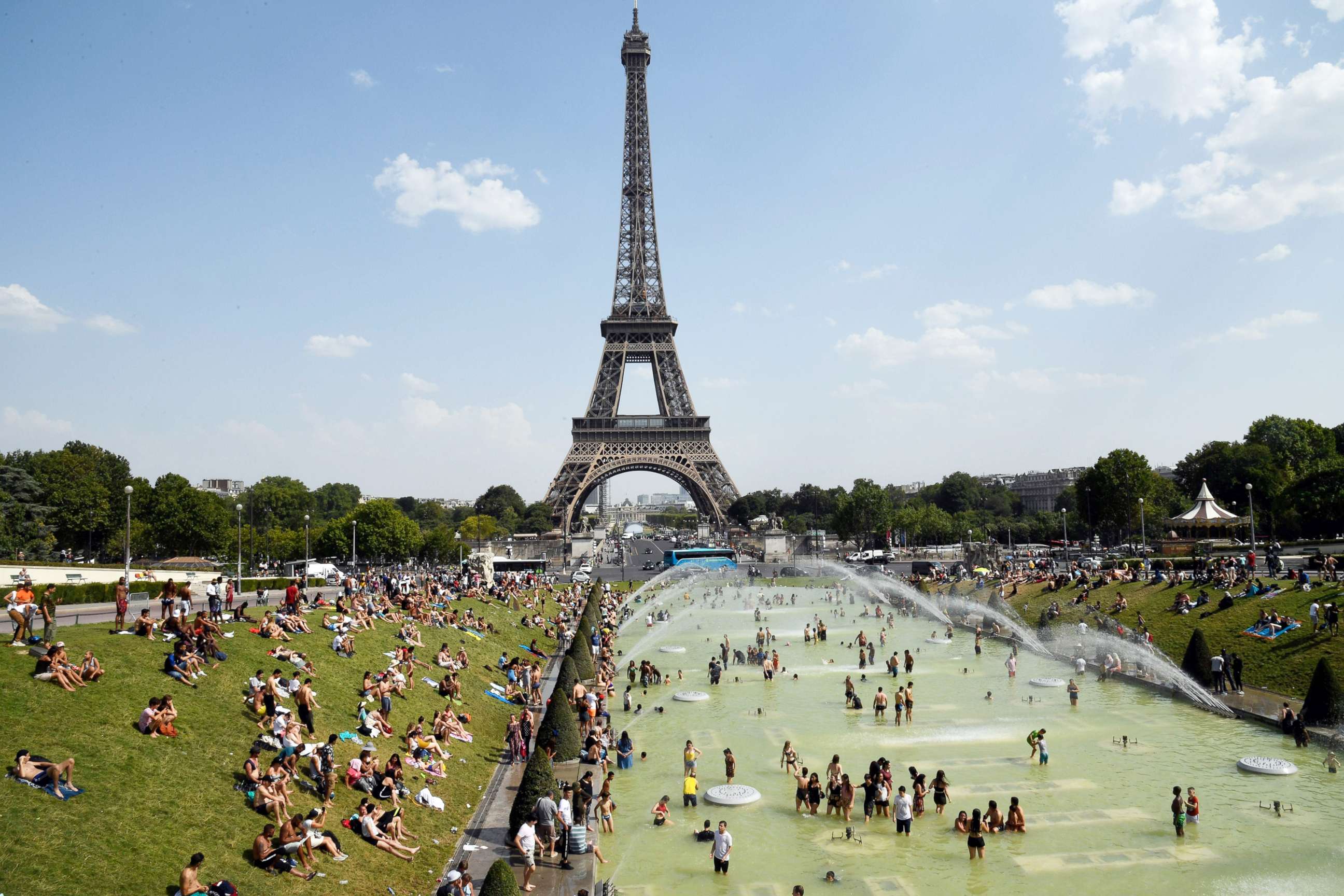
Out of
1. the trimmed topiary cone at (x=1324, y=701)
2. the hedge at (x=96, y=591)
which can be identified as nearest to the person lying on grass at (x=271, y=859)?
the hedge at (x=96, y=591)

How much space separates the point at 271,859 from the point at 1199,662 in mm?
30000

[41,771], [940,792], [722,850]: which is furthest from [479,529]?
[41,771]

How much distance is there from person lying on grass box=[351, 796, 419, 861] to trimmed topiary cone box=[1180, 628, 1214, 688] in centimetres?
2687

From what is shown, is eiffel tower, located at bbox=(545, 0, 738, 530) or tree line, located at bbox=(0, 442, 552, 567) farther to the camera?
eiffel tower, located at bbox=(545, 0, 738, 530)

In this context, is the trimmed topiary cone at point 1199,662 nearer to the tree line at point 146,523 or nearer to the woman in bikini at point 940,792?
the woman in bikini at point 940,792

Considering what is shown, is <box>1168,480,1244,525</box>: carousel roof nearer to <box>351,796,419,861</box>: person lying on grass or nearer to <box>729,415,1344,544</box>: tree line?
<box>729,415,1344,544</box>: tree line

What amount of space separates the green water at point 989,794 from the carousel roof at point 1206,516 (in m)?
38.2

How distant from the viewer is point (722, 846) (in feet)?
57.2

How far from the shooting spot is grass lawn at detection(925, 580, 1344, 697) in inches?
1190

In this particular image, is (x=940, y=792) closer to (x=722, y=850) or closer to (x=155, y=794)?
(x=722, y=850)

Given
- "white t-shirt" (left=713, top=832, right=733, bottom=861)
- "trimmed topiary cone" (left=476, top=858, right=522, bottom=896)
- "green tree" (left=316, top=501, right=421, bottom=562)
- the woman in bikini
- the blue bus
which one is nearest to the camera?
"trimmed topiary cone" (left=476, top=858, right=522, bottom=896)

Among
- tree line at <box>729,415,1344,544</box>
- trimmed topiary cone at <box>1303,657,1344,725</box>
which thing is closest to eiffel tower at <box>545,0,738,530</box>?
tree line at <box>729,415,1344,544</box>

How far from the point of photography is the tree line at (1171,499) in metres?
71.3

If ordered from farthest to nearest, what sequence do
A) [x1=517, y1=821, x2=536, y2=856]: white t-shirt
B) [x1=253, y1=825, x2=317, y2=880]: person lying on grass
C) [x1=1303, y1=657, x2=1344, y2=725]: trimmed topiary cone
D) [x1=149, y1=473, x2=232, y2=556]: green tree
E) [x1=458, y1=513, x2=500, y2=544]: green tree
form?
[x1=458, y1=513, x2=500, y2=544]: green tree < [x1=149, y1=473, x2=232, y2=556]: green tree < [x1=1303, y1=657, x2=1344, y2=725]: trimmed topiary cone < [x1=517, y1=821, x2=536, y2=856]: white t-shirt < [x1=253, y1=825, x2=317, y2=880]: person lying on grass
